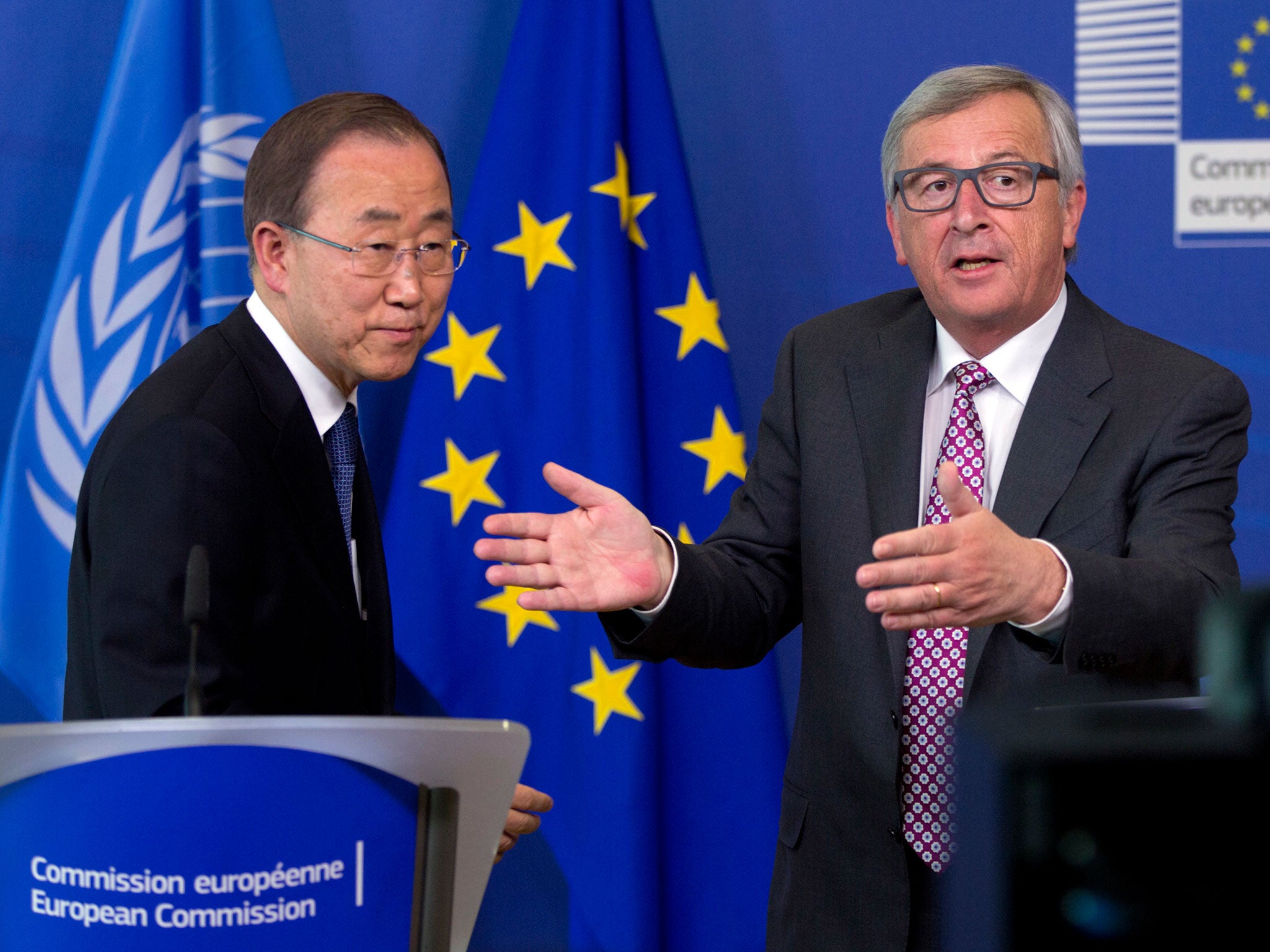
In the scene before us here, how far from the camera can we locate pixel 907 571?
1.29 metres

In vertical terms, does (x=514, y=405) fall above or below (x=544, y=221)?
below

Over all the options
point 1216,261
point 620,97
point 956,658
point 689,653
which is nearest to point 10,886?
point 689,653

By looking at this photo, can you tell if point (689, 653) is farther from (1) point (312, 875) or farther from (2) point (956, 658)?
(1) point (312, 875)

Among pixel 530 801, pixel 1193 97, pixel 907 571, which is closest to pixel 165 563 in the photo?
pixel 530 801

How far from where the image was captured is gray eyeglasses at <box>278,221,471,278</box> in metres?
1.93

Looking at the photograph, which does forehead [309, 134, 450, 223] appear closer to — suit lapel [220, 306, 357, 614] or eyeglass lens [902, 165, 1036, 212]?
suit lapel [220, 306, 357, 614]

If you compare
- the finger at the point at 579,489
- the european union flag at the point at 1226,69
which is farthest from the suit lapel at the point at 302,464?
the european union flag at the point at 1226,69

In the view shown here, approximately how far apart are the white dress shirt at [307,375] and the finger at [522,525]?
413 mm

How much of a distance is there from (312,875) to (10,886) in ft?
0.76

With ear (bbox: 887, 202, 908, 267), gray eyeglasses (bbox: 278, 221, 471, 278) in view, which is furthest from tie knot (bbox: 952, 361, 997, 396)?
gray eyeglasses (bbox: 278, 221, 471, 278)

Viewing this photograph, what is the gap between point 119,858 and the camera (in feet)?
2.96

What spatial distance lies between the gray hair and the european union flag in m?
1.15

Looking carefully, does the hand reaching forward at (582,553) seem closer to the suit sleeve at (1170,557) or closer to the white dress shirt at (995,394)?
the white dress shirt at (995,394)

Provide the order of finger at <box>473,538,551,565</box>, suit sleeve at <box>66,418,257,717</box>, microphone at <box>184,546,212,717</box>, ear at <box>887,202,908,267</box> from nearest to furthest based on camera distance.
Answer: microphone at <box>184,546,212,717</box> → suit sleeve at <box>66,418,257,717</box> → finger at <box>473,538,551,565</box> → ear at <box>887,202,908,267</box>
